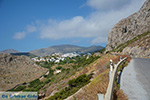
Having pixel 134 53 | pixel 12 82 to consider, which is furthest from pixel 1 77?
pixel 134 53

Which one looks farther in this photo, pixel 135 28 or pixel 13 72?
pixel 13 72

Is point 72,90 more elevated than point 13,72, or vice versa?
point 13,72

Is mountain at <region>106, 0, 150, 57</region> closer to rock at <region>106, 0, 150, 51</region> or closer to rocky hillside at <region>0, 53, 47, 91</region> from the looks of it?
rock at <region>106, 0, 150, 51</region>

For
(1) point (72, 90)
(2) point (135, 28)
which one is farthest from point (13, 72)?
(2) point (135, 28)

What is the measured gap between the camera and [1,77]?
202 feet

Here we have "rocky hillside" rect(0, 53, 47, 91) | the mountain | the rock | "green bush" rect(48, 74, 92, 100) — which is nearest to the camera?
"green bush" rect(48, 74, 92, 100)

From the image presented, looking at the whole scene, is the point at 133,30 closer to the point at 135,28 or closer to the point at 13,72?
the point at 135,28

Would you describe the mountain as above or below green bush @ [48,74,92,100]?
above

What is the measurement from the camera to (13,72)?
72875 millimetres

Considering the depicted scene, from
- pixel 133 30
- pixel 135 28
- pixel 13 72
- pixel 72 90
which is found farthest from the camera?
pixel 13 72

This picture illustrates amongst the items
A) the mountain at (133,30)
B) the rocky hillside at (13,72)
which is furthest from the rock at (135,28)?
the rocky hillside at (13,72)

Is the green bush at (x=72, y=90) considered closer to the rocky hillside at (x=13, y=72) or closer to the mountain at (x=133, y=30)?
the mountain at (x=133, y=30)

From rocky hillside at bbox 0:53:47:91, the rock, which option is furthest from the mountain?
rocky hillside at bbox 0:53:47:91

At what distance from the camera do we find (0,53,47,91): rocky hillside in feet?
199
